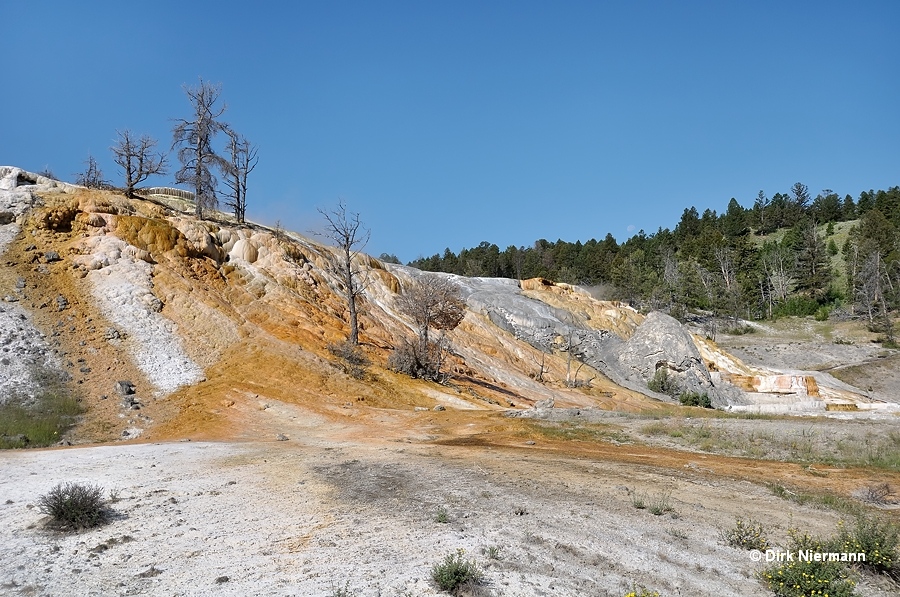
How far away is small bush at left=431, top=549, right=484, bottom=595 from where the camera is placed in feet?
19.3

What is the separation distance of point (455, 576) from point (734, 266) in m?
106

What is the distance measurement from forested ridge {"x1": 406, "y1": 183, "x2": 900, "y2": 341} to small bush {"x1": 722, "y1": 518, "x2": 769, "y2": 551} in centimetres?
7477

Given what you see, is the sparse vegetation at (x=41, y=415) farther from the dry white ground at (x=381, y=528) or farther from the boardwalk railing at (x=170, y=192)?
the boardwalk railing at (x=170, y=192)

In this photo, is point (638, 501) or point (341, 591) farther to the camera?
point (638, 501)

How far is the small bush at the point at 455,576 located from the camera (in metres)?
5.87

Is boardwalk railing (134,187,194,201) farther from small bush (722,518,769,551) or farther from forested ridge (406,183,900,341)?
forested ridge (406,183,900,341)

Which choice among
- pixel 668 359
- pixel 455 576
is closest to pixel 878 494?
pixel 455 576

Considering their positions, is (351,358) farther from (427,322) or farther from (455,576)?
(455,576)

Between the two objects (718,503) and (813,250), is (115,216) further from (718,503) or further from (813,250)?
(813,250)

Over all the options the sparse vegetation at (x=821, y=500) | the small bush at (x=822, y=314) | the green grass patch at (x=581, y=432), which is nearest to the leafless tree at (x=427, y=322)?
the green grass patch at (x=581, y=432)

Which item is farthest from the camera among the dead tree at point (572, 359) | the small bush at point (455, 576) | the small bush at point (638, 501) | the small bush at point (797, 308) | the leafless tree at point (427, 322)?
the small bush at point (797, 308)

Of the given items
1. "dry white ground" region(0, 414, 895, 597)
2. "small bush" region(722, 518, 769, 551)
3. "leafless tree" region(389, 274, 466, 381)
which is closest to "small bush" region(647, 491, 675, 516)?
"dry white ground" region(0, 414, 895, 597)

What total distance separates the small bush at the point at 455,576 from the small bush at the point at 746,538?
11.6 ft

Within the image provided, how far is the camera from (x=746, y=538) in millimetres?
7332
